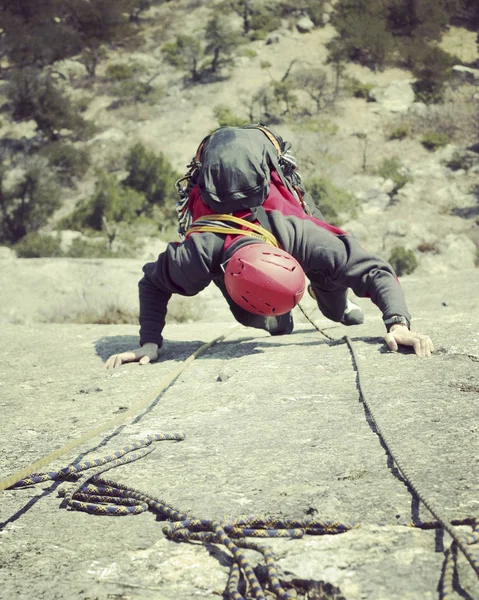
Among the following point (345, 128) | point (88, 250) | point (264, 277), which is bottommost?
point (88, 250)

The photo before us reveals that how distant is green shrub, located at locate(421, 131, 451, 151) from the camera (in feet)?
57.4

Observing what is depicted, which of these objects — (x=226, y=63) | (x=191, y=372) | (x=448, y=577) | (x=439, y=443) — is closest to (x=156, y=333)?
(x=191, y=372)

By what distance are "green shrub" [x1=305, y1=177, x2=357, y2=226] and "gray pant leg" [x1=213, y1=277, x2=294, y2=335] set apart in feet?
32.1

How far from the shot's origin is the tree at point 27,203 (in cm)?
1437

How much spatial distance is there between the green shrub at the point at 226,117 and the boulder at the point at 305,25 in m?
6.64

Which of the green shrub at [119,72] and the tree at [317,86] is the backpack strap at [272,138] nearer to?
the tree at [317,86]

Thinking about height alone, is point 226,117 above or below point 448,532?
below

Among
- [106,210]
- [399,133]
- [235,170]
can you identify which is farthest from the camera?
[399,133]

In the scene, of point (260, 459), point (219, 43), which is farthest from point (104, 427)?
point (219, 43)

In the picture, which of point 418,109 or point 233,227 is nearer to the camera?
point 233,227

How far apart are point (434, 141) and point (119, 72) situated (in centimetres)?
1121

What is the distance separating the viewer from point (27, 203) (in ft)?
48.3

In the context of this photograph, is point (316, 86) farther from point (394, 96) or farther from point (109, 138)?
point (109, 138)

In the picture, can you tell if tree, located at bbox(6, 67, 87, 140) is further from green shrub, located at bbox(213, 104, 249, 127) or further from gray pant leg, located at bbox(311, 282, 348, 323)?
gray pant leg, located at bbox(311, 282, 348, 323)
